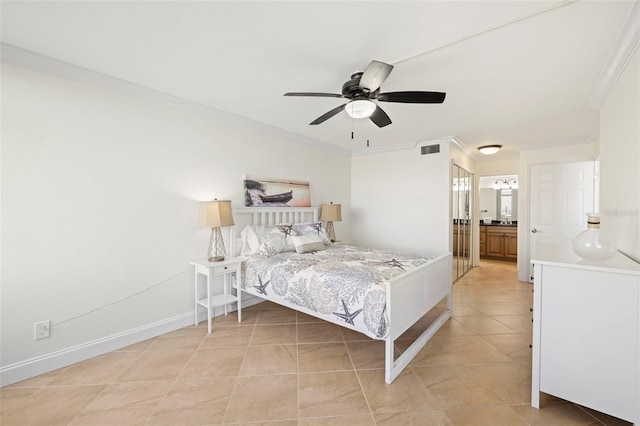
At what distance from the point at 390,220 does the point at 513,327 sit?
2396 millimetres

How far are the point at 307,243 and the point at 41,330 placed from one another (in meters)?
2.49

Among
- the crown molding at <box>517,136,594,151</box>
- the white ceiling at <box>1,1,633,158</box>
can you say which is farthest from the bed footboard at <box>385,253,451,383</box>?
the crown molding at <box>517,136,594,151</box>

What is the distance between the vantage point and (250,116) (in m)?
3.37

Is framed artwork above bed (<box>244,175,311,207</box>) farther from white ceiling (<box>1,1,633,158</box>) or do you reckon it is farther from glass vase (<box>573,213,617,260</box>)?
glass vase (<box>573,213,617,260</box>)

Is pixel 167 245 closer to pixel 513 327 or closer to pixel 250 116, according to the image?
pixel 250 116

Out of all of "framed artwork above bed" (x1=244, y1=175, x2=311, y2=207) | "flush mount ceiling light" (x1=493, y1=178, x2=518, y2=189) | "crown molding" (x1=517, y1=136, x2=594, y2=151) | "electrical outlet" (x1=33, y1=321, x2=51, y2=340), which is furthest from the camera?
"flush mount ceiling light" (x1=493, y1=178, x2=518, y2=189)

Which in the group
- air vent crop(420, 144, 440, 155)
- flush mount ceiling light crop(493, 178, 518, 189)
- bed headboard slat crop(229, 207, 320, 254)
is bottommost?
bed headboard slat crop(229, 207, 320, 254)

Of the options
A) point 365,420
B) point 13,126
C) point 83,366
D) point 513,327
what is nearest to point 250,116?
point 13,126

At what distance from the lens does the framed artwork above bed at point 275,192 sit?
3549 mm

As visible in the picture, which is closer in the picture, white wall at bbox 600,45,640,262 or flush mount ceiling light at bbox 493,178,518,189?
white wall at bbox 600,45,640,262

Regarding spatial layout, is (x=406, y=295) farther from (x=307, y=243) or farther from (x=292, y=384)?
(x=307, y=243)

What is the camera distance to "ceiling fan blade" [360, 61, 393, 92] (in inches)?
65.1

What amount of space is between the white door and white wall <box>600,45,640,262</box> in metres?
2.26

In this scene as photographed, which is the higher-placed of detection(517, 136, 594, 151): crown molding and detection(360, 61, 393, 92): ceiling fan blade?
detection(517, 136, 594, 151): crown molding
